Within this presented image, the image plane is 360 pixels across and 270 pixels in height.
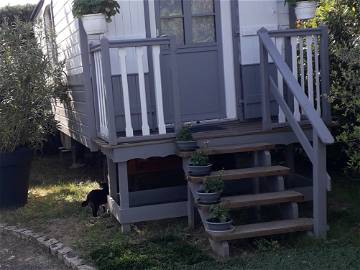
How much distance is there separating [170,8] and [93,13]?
1003mm

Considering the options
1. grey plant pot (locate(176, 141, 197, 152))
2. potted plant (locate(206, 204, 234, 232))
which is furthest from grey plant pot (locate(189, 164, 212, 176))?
potted plant (locate(206, 204, 234, 232))

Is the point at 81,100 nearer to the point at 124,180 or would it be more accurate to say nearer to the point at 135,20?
the point at 135,20

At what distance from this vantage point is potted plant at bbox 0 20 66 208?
7152 mm

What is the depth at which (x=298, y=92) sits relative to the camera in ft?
17.2

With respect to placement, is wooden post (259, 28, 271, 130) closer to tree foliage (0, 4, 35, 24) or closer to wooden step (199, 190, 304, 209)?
wooden step (199, 190, 304, 209)

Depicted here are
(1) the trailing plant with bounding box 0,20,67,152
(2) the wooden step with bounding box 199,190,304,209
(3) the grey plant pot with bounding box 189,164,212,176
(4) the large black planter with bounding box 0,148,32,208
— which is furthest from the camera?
(1) the trailing plant with bounding box 0,20,67,152

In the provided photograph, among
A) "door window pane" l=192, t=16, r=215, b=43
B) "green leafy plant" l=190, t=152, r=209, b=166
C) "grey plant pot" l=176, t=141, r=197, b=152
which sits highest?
"door window pane" l=192, t=16, r=215, b=43

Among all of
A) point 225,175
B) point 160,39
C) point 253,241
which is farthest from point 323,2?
point 253,241

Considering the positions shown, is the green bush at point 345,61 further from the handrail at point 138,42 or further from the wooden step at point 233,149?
the handrail at point 138,42

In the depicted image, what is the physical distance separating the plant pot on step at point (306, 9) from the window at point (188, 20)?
981 mm

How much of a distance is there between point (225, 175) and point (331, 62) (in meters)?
2.18

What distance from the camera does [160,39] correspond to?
5.63m

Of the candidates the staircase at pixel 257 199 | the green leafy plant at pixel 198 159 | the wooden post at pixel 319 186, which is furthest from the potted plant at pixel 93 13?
the wooden post at pixel 319 186

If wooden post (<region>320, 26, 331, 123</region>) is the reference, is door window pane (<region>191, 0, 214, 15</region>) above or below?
above
